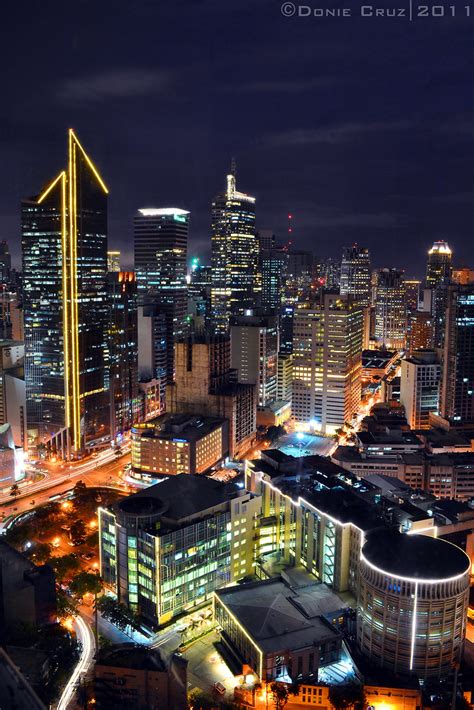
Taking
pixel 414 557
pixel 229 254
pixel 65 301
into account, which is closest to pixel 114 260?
pixel 229 254

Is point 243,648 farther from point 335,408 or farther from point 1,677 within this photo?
point 335,408

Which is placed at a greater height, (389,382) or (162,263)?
(162,263)

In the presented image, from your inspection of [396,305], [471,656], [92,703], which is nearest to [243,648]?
[92,703]

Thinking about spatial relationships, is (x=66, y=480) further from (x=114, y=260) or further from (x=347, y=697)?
(x=114, y=260)

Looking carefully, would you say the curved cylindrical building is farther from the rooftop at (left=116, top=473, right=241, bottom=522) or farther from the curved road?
the curved road

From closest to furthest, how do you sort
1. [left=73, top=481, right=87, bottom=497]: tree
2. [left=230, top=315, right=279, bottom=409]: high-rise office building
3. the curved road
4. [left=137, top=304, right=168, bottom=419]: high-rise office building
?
the curved road < [left=73, top=481, right=87, bottom=497]: tree < [left=230, top=315, right=279, bottom=409]: high-rise office building < [left=137, top=304, right=168, bottom=419]: high-rise office building

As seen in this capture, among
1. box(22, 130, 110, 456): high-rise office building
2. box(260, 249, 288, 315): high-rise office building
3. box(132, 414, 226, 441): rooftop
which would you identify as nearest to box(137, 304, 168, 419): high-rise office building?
box(22, 130, 110, 456): high-rise office building
